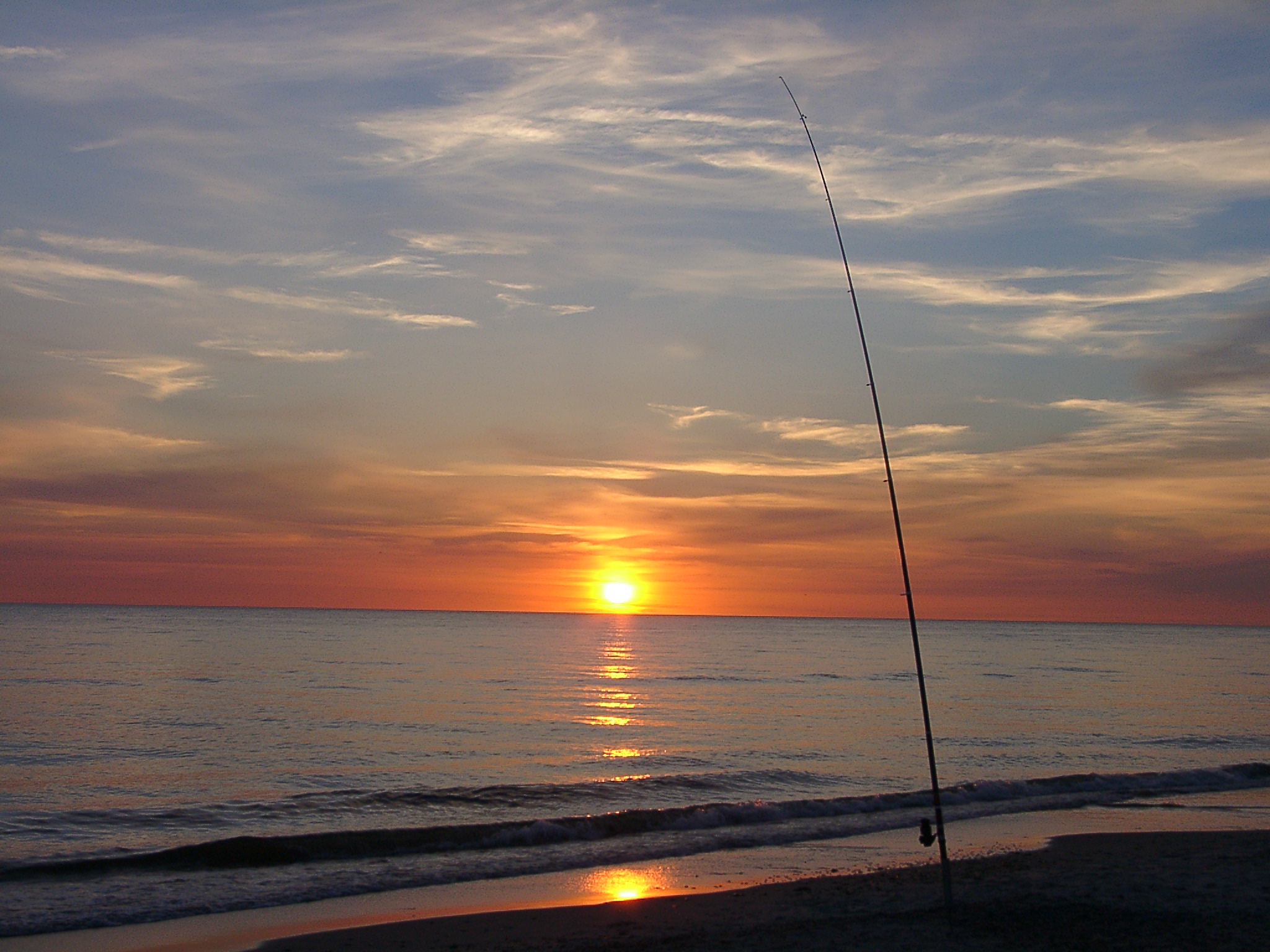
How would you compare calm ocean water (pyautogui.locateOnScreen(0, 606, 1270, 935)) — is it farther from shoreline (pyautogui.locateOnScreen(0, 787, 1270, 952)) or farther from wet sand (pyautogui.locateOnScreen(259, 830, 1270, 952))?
wet sand (pyautogui.locateOnScreen(259, 830, 1270, 952))

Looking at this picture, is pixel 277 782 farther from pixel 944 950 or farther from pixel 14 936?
pixel 944 950

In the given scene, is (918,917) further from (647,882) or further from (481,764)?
(481,764)

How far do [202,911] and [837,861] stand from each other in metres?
8.87

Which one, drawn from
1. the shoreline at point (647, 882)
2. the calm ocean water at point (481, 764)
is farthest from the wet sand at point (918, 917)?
the calm ocean water at point (481, 764)

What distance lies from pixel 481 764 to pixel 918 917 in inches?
584

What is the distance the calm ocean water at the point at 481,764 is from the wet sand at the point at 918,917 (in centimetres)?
314

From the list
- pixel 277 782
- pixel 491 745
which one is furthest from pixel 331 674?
pixel 277 782

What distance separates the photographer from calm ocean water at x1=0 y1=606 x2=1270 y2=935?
46.5 feet

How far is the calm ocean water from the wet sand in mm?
3140

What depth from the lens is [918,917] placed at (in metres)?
9.97

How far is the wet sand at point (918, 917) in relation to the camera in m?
9.13

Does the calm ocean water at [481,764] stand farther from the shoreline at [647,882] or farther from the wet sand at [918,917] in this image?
the wet sand at [918,917]

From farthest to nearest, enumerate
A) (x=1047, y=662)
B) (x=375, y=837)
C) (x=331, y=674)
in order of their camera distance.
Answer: (x=1047, y=662) < (x=331, y=674) < (x=375, y=837)

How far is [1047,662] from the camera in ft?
233
